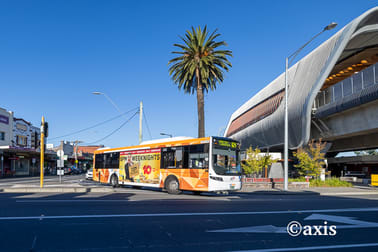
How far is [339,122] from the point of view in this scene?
31.1 metres

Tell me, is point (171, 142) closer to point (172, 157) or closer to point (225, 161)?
point (172, 157)

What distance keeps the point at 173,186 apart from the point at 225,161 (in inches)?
138

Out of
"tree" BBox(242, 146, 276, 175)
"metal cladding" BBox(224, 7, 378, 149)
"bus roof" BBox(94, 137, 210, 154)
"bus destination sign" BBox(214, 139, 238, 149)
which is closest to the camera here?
"bus destination sign" BBox(214, 139, 238, 149)

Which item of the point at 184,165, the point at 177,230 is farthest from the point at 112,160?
the point at 177,230

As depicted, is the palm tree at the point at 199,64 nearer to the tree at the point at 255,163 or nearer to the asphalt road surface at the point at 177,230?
the tree at the point at 255,163

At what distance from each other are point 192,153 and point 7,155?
4464 centimetres

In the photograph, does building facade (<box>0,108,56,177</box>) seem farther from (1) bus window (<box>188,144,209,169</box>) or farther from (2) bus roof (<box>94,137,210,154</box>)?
(1) bus window (<box>188,144,209,169</box>)

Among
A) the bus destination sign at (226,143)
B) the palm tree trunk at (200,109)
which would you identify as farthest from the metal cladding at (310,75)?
the bus destination sign at (226,143)

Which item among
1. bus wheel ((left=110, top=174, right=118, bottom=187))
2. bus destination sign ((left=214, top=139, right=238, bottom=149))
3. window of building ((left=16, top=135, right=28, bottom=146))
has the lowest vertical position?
bus wheel ((left=110, top=174, right=118, bottom=187))

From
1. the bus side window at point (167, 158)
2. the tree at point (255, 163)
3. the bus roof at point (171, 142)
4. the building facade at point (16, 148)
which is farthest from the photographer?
the building facade at point (16, 148)

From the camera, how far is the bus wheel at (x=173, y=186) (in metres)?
18.5

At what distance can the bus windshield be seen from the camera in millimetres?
16906

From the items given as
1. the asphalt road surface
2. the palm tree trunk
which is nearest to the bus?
the asphalt road surface

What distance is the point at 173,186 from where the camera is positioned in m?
18.7
